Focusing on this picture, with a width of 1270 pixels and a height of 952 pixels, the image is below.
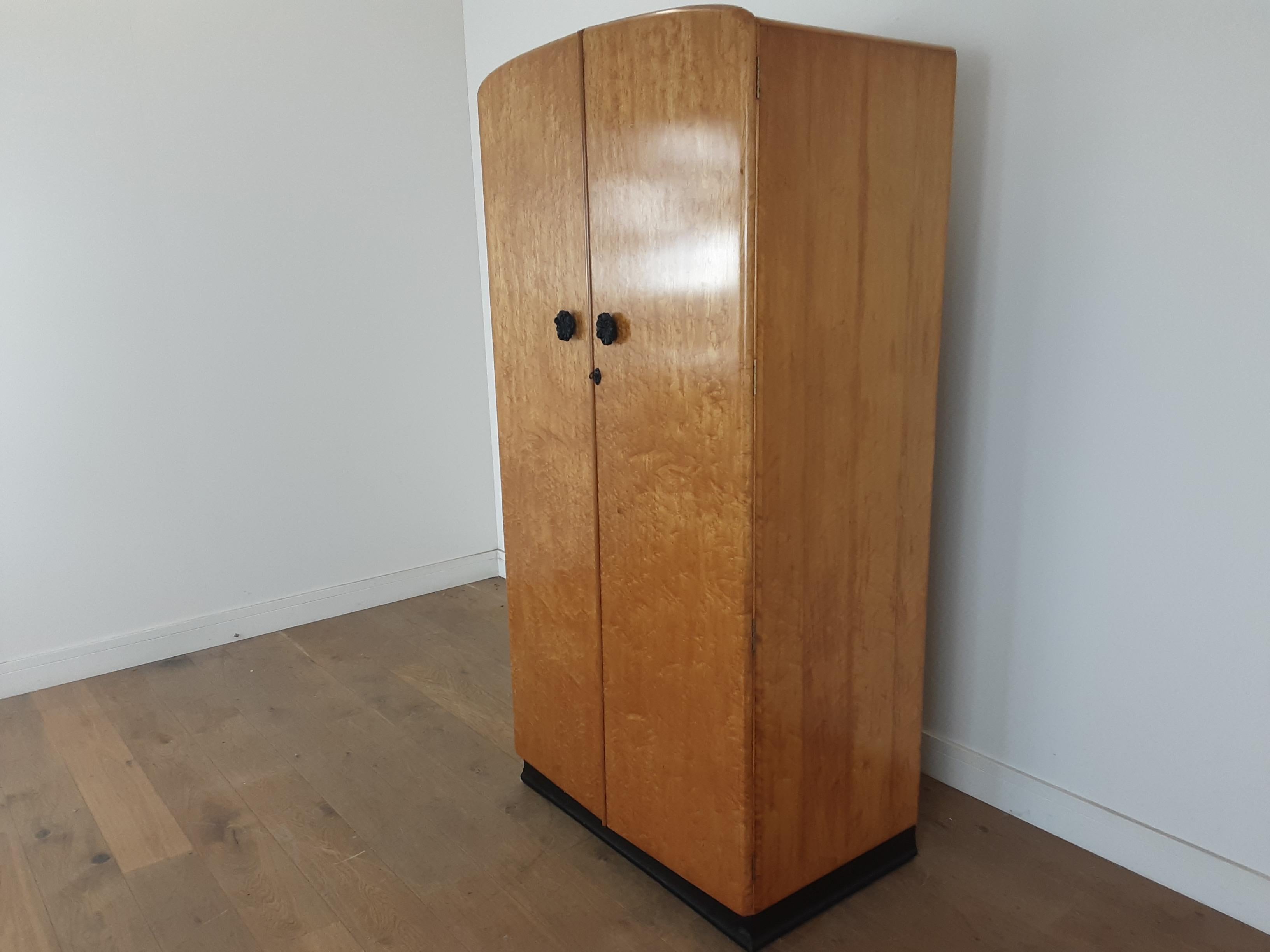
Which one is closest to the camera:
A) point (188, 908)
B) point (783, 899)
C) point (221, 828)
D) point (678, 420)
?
point (678, 420)

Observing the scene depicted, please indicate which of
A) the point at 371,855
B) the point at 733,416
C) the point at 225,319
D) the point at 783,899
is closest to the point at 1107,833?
the point at 783,899

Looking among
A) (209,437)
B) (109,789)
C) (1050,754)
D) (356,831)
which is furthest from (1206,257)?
(209,437)

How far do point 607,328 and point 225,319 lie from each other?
6.54 ft

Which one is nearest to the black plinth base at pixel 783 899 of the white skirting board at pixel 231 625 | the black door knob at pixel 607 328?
the black door knob at pixel 607 328

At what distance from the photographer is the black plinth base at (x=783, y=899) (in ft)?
5.45

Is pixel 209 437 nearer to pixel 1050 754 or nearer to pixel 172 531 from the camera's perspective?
pixel 172 531

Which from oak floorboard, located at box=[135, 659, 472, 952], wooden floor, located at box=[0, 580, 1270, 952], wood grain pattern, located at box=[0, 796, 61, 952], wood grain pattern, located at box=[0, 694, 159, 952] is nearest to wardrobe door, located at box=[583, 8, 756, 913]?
wooden floor, located at box=[0, 580, 1270, 952]

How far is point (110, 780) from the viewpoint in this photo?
→ 7.59 ft

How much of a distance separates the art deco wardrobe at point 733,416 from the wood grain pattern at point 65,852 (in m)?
0.98

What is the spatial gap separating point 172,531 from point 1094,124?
9.66ft

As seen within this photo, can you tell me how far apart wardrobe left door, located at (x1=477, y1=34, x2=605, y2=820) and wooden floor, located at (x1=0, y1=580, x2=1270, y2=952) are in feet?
0.90

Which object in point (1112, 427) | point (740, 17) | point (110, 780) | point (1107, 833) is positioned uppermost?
point (740, 17)

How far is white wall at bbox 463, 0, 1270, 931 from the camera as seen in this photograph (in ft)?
5.06

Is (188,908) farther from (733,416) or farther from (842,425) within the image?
(842,425)
